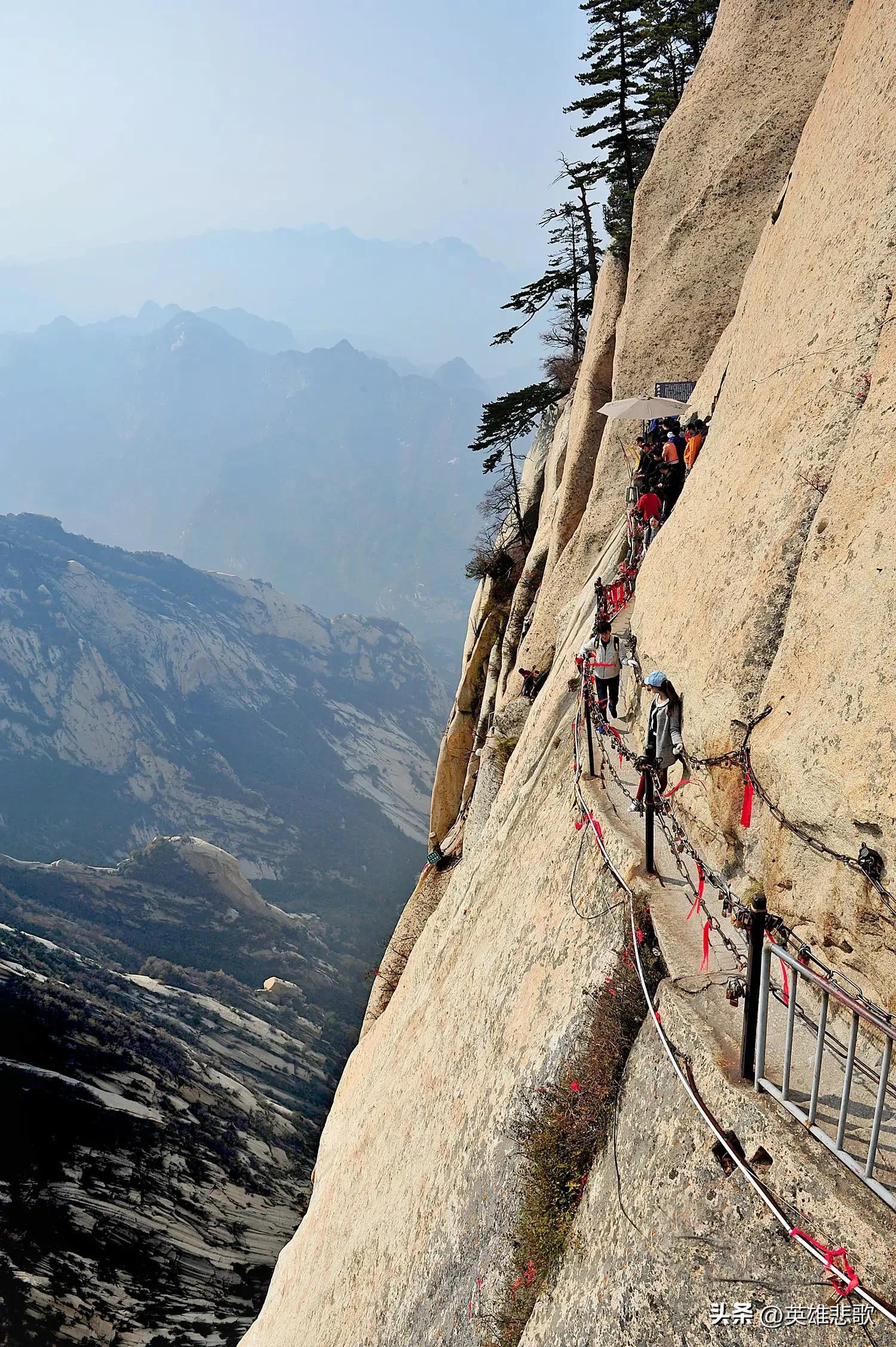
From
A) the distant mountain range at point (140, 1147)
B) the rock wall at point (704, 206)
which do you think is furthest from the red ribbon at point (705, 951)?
the distant mountain range at point (140, 1147)

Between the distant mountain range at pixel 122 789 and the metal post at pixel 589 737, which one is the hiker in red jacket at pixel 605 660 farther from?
the distant mountain range at pixel 122 789

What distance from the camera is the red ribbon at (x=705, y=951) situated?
7.46 m

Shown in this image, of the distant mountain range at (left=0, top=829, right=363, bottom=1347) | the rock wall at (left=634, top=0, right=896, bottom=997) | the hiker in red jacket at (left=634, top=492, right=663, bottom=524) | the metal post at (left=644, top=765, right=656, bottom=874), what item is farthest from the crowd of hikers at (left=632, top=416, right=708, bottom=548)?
the distant mountain range at (left=0, top=829, right=363, bottom=1347)

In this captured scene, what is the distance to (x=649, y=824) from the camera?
882 cm

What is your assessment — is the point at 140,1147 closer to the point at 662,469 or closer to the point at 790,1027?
the point at 662,469

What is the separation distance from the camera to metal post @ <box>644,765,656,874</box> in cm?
875

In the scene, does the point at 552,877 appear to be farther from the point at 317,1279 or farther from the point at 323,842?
the point at 323,842

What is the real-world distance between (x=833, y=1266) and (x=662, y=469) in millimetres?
13204

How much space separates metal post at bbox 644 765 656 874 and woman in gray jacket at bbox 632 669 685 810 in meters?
1.08

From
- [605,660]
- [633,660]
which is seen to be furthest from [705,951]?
[605,660]

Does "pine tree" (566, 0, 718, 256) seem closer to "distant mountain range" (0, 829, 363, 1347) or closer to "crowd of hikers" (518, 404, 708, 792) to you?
"crowd of hikers" (518, 404, 708, 792)

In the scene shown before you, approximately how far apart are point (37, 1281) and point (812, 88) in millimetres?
48324

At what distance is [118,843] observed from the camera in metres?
167

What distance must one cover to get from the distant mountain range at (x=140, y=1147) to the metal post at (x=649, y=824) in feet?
117
